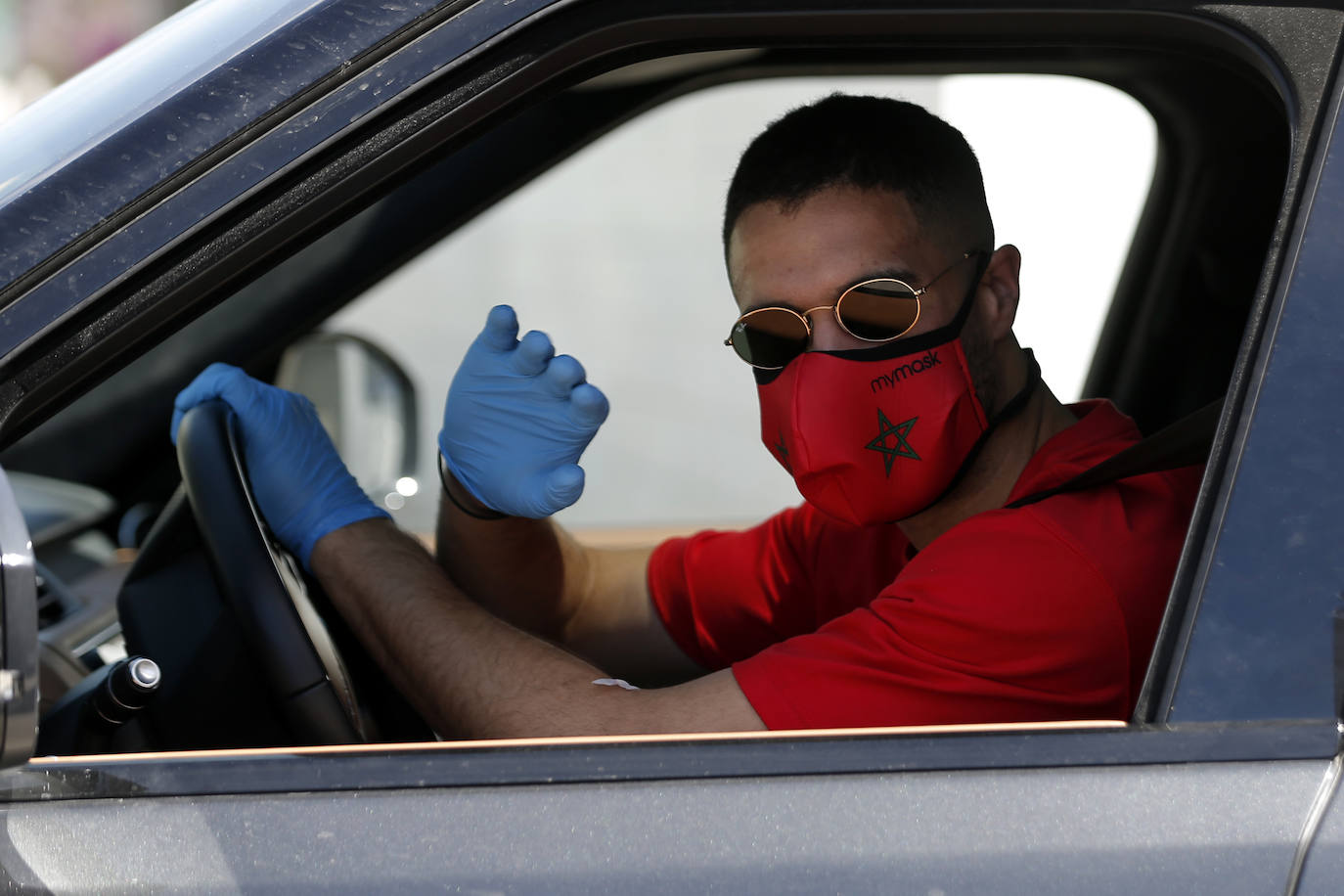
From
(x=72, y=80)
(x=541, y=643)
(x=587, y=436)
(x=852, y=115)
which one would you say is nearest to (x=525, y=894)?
(x=541, y=643)

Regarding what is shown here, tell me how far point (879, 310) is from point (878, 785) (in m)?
0.66

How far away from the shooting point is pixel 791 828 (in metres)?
0.99

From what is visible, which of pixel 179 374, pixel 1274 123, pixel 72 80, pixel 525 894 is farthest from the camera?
pixel 179 374

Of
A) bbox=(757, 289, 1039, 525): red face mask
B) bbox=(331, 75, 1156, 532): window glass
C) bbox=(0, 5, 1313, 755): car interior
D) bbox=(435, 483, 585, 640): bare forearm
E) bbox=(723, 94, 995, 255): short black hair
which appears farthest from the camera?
bbox=(331, 75, 1156, 532): window glass

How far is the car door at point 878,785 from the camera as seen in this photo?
3.20 feet

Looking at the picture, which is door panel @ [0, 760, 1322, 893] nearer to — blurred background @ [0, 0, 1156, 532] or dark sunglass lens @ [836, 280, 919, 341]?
dark sunglass lens @ [836, 280, 919, 341]

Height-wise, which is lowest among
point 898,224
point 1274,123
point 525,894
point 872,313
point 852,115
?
point 525,894

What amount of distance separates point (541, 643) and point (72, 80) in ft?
2.48

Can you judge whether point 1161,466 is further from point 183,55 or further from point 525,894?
point 183,55

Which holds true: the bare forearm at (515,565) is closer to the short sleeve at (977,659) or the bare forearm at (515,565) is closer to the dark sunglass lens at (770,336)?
the dark sunglass lens at (770,336)

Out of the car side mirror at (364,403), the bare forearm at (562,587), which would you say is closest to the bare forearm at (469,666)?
the bare forearm at (562,587)

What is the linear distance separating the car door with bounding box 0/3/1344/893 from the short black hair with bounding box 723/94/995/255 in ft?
2.04

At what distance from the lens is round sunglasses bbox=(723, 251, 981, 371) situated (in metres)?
1.51

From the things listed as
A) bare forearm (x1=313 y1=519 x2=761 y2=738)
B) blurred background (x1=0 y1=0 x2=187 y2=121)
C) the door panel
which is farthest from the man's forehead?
blurred background (x1=0 y1=0 x2=187 y2=121)
